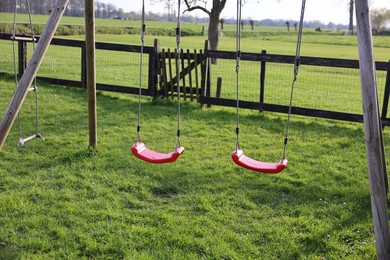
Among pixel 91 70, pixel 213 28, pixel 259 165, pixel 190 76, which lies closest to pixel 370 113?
pixel 259 165

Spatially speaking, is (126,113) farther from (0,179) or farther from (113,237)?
(113,237)

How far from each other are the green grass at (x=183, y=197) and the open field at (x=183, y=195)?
0.01 meters

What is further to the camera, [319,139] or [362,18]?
[319,139]

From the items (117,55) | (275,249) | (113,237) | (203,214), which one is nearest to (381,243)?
(275,249)

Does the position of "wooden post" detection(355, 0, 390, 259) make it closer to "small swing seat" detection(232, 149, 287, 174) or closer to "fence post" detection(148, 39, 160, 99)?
"small swing seat" detection(232, 149, 287, 174)

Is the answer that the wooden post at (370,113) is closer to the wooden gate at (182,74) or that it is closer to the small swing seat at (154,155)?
the small swing seat at (154,155)

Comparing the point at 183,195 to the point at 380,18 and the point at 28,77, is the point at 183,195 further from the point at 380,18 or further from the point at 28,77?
the point at 380,18

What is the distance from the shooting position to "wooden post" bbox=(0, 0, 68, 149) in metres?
4.69

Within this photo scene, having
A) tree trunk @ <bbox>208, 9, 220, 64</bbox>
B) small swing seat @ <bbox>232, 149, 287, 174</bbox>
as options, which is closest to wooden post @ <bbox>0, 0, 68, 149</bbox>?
small swing seat @ <bbox>232, 149, 287, 174</bbox>

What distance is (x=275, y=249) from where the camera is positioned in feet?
13.0

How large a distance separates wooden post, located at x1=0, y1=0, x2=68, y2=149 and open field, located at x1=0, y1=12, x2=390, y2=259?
79 centimetres

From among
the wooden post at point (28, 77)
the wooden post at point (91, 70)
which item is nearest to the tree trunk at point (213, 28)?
the wooden post at point (91, 70)

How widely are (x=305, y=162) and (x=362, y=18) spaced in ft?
10.3

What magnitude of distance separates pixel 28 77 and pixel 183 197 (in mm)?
2140
